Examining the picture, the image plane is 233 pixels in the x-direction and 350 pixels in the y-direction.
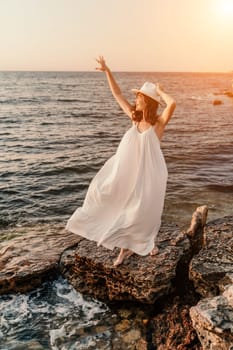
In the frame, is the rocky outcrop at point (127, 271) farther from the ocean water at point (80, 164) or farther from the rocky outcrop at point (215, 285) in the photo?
the ocean water at point (80, 164)

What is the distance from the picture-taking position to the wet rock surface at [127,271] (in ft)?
17.5

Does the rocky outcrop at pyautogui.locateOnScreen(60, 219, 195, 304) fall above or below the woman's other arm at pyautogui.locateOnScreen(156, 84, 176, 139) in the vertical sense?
below

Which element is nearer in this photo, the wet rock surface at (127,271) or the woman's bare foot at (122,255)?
the wet rock surface at (127,271)

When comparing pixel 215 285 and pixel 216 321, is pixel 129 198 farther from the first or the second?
pixel 216 321

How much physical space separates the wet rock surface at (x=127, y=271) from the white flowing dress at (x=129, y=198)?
312mm

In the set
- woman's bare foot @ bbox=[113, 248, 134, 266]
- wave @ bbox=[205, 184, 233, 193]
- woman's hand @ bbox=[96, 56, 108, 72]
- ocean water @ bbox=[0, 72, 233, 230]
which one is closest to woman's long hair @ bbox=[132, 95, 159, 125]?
woman's hand @ bbox=[96, 56, 108, 72]

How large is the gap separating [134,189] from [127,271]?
1224 millimetres

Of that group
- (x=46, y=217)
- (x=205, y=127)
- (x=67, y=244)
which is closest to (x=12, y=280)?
(x=67, y=244)

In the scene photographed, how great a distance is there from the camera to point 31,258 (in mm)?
6797

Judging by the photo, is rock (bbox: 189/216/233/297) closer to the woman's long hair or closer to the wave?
the woman's long hair

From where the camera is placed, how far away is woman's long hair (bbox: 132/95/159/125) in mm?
5152

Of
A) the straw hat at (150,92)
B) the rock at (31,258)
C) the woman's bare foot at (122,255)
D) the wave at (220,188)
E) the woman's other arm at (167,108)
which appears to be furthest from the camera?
the wave at (220,188)

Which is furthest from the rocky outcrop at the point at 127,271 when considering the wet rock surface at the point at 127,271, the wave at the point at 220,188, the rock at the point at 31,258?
the wave at the point at 220,188

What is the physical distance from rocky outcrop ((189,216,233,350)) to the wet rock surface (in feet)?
1.27
